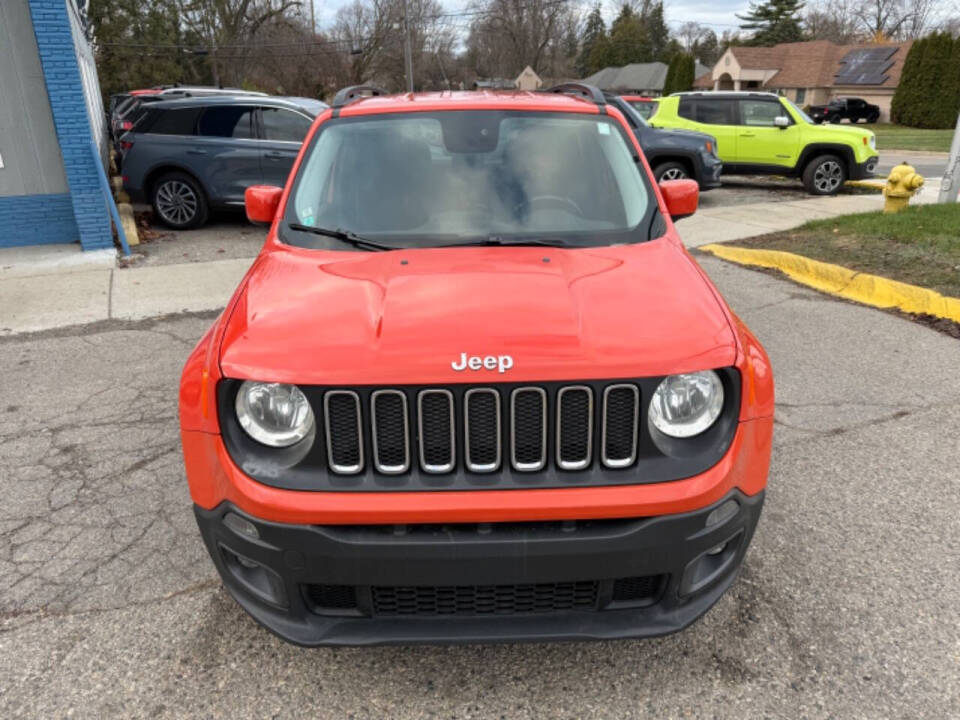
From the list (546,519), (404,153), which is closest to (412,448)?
(546,519)

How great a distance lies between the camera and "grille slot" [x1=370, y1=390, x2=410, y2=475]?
2.07 meters

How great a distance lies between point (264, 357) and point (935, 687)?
7.85 ft

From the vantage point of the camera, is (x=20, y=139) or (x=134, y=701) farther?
(x=20, y=139)

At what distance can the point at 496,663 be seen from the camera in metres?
2.52

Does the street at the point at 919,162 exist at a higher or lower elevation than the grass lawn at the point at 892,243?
lower

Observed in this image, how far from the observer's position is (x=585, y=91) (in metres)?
4.20

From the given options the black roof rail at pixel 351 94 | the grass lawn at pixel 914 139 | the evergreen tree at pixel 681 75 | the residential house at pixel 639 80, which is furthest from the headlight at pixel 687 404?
the residential house at pixel 639 80

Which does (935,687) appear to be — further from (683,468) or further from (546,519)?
(546,519)

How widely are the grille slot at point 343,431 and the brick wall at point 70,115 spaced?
7790 mm

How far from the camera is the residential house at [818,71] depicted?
174ft

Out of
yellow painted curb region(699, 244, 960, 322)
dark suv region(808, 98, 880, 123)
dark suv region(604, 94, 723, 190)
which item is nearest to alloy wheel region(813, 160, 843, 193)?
dark suv region(604, 94, 723, 190)

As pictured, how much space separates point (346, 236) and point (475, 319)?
1044 mm

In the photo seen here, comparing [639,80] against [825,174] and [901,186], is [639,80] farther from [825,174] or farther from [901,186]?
[901,186]

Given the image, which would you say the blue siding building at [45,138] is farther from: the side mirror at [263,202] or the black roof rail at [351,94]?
the side mirror at [263,202]
